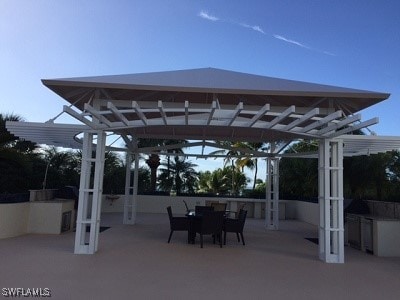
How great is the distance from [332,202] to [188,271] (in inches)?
128

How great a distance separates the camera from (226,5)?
35.7 feet

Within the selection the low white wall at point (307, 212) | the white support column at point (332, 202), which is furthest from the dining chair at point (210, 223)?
the low white wall at point (307, 212)

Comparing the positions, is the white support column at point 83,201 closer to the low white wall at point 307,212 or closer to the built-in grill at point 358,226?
the built-in grill at point 358,226

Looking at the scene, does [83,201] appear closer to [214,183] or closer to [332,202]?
[332,202]

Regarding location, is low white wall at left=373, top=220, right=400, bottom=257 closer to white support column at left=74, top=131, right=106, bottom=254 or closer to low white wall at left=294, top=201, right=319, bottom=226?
low white wall at left=294, top=201, right=319, bottom=226

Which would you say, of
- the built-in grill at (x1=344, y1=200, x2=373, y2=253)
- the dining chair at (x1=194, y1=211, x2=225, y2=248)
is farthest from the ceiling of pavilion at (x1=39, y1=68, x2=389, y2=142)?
the built-in grill at (x1=344, y1=200, x2=373, y2=253)

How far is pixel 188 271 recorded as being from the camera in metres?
5.22

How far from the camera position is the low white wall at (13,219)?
24.9ft

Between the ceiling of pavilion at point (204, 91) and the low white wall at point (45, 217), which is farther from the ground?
the ceiling of pavilion at point (204, 91)

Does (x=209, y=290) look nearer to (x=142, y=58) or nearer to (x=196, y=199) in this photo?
(x=142, y=58)

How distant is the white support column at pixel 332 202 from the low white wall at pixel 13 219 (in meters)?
6.86

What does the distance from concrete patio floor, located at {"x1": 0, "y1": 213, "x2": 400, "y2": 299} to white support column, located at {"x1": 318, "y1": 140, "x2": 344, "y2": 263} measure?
26cm

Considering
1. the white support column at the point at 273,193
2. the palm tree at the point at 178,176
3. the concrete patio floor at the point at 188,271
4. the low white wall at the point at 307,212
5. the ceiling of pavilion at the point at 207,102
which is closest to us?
the concrete patio floor at the point at 188,271

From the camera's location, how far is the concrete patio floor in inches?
165
